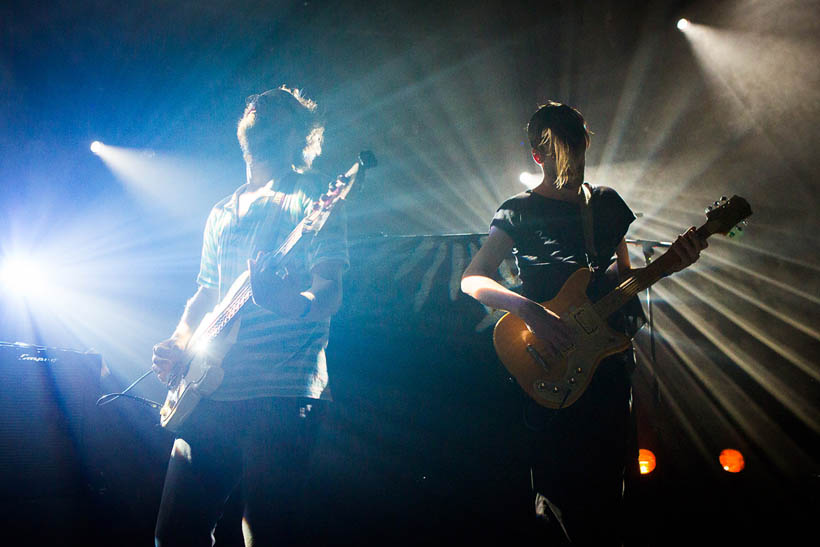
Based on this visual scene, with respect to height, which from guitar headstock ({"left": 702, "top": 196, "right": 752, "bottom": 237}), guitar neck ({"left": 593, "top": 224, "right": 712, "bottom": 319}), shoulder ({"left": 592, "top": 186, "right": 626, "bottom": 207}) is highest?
shoulder ({"left": 592, "top": 186, "right": 626, "bottom": 207})

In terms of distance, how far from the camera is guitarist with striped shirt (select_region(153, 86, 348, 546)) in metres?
1.37

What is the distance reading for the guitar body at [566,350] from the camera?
Result: 63.4 inches

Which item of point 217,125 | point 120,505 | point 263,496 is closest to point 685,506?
point 263,496

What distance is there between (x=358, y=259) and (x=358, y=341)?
48 centimetres

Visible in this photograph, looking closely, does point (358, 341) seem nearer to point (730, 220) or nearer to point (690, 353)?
point (730, 220)

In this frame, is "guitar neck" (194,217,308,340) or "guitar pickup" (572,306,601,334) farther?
"guitar pickup" (572,306,601,334)

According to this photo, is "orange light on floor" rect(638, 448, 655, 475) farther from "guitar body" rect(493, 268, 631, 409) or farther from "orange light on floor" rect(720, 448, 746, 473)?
"guitar body" rect(493, 268, 631, 409)

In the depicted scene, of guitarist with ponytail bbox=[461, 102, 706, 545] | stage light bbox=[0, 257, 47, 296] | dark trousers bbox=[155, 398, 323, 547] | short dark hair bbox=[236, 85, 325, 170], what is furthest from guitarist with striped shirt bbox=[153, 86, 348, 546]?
stage light bbox=[0, 257, 47, 296]

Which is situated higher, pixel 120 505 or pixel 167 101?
pixel 167 101

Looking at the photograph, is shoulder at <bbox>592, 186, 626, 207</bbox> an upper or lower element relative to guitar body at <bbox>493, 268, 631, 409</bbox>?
upper

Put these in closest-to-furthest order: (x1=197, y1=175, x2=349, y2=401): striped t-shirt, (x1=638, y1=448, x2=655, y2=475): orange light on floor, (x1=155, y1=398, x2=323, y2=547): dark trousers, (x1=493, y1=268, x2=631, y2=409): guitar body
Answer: (x1=155, y1=398, x2=323, y2=547): dark trousers → (x1=197, y1=175, x2=349, y2=401): striped t-shirt → (x1=493, y1=268, x2=631, y2=409): guitar body → (x1=638, y1=448, x2=655, y2=475): orange light on floor

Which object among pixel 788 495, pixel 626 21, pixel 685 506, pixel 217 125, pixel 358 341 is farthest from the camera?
pixel 626 21

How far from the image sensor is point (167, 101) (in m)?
4.06

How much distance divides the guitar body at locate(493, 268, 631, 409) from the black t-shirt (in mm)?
74
